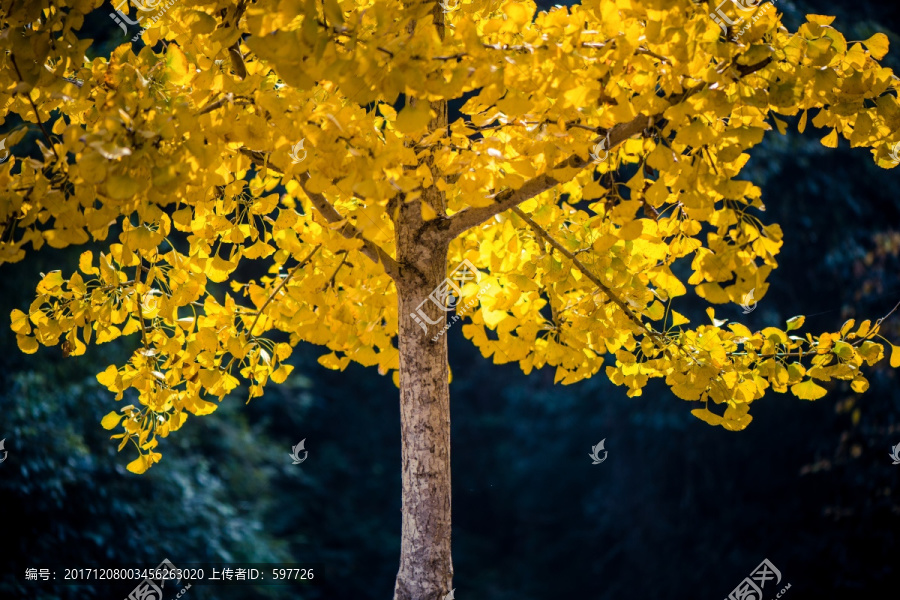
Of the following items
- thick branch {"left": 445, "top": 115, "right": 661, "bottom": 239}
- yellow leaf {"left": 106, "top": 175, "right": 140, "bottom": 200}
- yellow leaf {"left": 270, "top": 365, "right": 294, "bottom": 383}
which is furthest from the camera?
yellow leaf {"left": 270, "top": 365, "right": 294, "bottom": 383}

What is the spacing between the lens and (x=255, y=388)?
1.50m

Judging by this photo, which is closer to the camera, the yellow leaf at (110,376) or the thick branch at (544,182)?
the thick branch at (544,182)

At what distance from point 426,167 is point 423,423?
54cm

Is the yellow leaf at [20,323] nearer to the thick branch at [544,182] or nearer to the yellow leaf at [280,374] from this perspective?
the yellow leaf at [280,374]

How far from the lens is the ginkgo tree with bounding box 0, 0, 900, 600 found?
0.98m

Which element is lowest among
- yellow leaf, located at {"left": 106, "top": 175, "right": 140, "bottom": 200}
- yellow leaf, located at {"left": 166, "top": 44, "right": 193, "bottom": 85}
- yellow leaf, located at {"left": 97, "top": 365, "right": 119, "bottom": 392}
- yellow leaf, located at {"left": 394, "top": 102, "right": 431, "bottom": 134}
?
yellow leaf, located at {"left": 106, "top": 175, "right": 140, "bottom": 200}

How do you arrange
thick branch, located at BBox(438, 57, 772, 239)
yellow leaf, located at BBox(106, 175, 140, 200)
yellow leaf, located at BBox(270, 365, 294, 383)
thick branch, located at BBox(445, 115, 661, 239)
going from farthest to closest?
yellow leaf, located at BBox(270, 365, 294, 383), thick branch, located at BBox(445, 115, 661, 239), thick branch, located at BBox(438, 57, 772, 239), yellow leaf, located at BBox(106, 175, 140, 200)

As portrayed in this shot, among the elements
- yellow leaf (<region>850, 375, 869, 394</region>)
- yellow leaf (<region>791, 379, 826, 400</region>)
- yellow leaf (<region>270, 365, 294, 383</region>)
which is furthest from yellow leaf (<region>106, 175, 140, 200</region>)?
yellow leaf (<region>850, 375, 869, 394</region>)

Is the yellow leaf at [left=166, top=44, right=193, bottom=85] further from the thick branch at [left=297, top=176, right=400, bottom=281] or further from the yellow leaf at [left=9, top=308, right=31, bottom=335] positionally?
the yellow leaf at [left=9, top=308, right=31, bottom=335]

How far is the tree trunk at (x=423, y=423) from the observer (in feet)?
4.65

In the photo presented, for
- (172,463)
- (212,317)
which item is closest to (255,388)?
(212,317)

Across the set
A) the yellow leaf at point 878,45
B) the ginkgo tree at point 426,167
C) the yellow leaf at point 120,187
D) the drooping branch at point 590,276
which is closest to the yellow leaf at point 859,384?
the ginkgo tree at point 426,167

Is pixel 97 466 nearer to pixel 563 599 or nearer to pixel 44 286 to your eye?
pixel 44 286

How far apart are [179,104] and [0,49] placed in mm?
399
